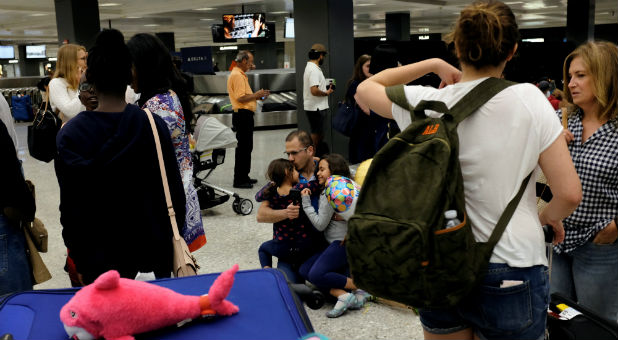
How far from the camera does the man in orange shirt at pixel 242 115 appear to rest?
291 inches

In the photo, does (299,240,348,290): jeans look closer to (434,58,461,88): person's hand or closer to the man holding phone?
(434,58,461,88): person's hand

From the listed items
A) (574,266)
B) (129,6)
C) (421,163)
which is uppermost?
(129,6)

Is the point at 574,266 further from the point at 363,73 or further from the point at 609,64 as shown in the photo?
the point at 363,73

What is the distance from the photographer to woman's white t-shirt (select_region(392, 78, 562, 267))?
1.44 metres

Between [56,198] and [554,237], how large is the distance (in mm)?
6477

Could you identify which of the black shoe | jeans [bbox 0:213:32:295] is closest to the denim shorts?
jeans [bbox 0:213:32:295]

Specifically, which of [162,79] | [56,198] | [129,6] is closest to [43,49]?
[129,6]

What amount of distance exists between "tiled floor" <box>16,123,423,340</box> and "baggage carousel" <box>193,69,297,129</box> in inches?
209

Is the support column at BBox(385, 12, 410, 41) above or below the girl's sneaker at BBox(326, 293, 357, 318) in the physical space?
above

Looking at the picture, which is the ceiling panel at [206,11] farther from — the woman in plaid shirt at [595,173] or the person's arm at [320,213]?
the woman in plaid shirt at [595,173]

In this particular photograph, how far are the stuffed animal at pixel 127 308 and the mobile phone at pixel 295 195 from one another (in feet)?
6.69

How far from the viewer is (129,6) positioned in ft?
54.8

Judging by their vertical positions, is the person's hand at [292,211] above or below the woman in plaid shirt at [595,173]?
below

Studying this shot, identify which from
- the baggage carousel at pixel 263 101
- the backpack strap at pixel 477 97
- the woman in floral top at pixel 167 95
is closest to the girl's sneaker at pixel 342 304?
the woman in floral top at pixel 167 95
